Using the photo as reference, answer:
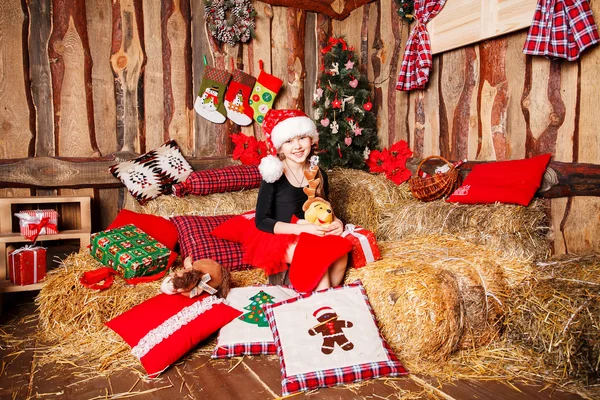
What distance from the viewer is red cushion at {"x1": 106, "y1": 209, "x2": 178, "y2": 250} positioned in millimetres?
2910

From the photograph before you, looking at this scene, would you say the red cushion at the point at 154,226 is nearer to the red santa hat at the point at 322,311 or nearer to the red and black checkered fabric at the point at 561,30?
the red santa hat at the point at 322,311

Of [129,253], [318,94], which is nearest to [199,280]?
[129,253]

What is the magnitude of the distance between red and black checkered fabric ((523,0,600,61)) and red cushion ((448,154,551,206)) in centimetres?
67

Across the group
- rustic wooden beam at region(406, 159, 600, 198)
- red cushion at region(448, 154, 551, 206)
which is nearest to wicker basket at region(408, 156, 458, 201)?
red cushion at region(448, 154, 551, 206)

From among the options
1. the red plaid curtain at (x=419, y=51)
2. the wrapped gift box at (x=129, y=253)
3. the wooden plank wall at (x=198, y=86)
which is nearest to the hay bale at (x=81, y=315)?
the wrapped gift box at (x=129, y=253)

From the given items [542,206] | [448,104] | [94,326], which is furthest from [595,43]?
[94,326]

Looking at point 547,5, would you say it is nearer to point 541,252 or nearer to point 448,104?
point 448,104

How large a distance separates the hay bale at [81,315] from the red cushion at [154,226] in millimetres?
453

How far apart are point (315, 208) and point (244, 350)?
82cm

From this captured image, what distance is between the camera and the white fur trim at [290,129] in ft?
8.28

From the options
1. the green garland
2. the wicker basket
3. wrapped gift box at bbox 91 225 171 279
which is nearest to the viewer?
wrapped gift box at bbox 91 225 171 279

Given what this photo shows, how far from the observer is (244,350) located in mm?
2047

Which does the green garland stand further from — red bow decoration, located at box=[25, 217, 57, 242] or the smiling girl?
red bow decoration, located at box=[25, 217, 57, 242]

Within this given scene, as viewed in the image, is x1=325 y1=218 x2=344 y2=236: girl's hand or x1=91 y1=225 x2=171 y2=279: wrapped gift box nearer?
x1=325 y1=218 x2=344 y2=236: girl's hand
